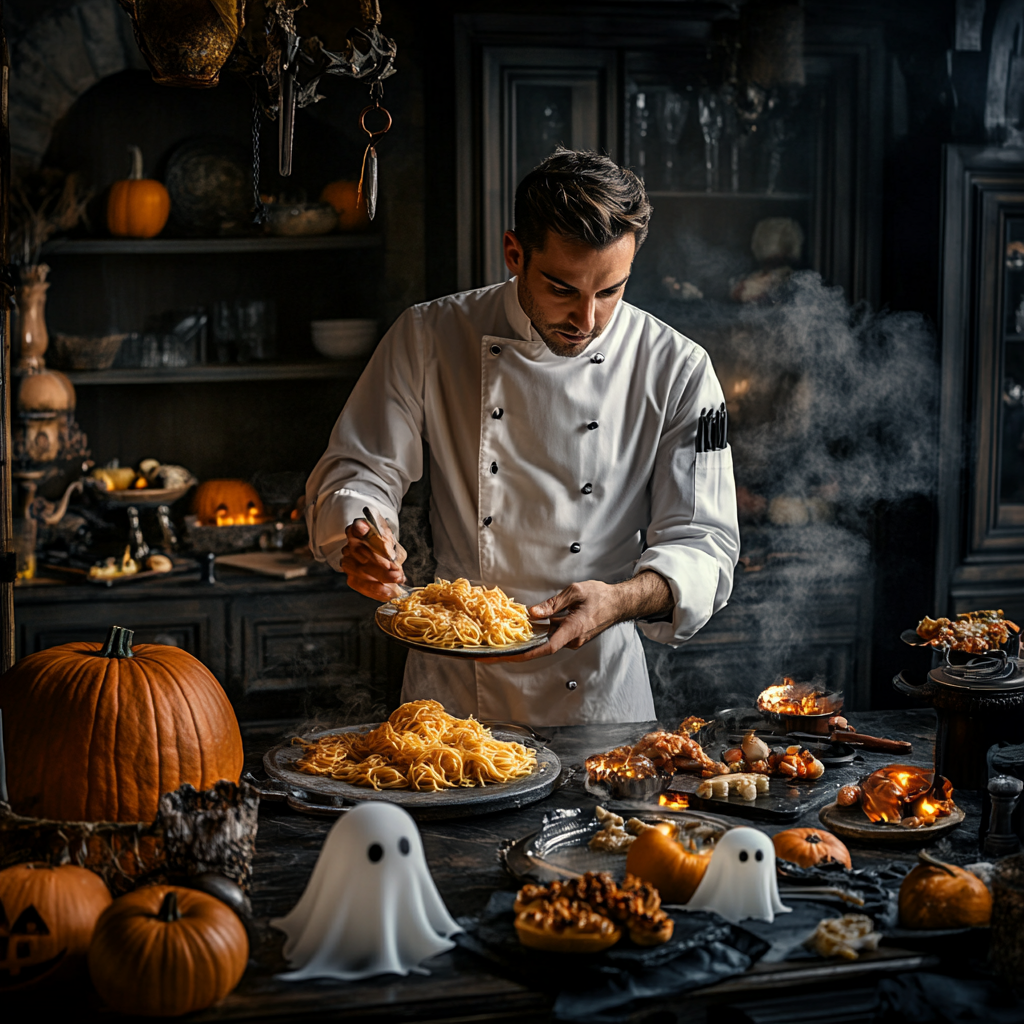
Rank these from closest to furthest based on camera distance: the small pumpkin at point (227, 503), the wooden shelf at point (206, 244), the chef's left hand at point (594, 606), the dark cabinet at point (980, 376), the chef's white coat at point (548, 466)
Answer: the chef's left hand at point (594, 606) < the chef's white coat at point (548, 466) < the dark cabinet at point (980, 376) < the wooden shelf at point (206, 244) < the small pumpkin at point (227, 503)

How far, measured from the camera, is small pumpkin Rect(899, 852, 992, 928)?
159 cm

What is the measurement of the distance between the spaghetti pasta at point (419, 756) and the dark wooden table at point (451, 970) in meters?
0.10

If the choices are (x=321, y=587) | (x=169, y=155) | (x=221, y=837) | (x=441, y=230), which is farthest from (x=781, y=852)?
(x=169, y=155)

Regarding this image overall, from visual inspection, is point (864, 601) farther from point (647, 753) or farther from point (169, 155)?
point (169, 155)

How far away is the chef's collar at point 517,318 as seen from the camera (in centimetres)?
294

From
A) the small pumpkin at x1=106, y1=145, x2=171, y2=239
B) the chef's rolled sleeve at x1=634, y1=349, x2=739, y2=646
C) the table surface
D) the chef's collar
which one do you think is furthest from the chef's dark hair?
the small pumpkin at x1=106, y1=145, x2=171, y2=239

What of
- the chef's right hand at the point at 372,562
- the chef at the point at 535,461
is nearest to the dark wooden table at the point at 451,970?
the chef's right hand at the point at 372,562

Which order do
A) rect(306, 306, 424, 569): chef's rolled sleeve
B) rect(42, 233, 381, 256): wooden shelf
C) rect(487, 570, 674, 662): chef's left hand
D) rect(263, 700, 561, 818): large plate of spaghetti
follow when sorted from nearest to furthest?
rect(263, 700, 561, 818): large plate of spaghetti, rect(487, 570, 674, 662): chef's left hand, rect(306, 306, 424, 569): chef's rolled sleeve, rect(42, 233, 381, 256): wooden shelf

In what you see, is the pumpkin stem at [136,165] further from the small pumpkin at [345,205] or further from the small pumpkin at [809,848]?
the small pumpkin at [809,848]

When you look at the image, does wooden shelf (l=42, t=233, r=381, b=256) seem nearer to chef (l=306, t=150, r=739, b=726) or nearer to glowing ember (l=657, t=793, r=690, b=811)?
chef (l=306, t=150, r=739, b=726)

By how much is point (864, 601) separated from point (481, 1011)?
3.58 metres

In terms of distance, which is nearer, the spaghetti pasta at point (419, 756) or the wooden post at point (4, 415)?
the spaghetti pasta at point (419, 756)

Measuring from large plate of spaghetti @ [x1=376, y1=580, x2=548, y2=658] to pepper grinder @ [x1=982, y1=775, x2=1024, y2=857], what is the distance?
2.78 ft

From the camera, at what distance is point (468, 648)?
2125mm
